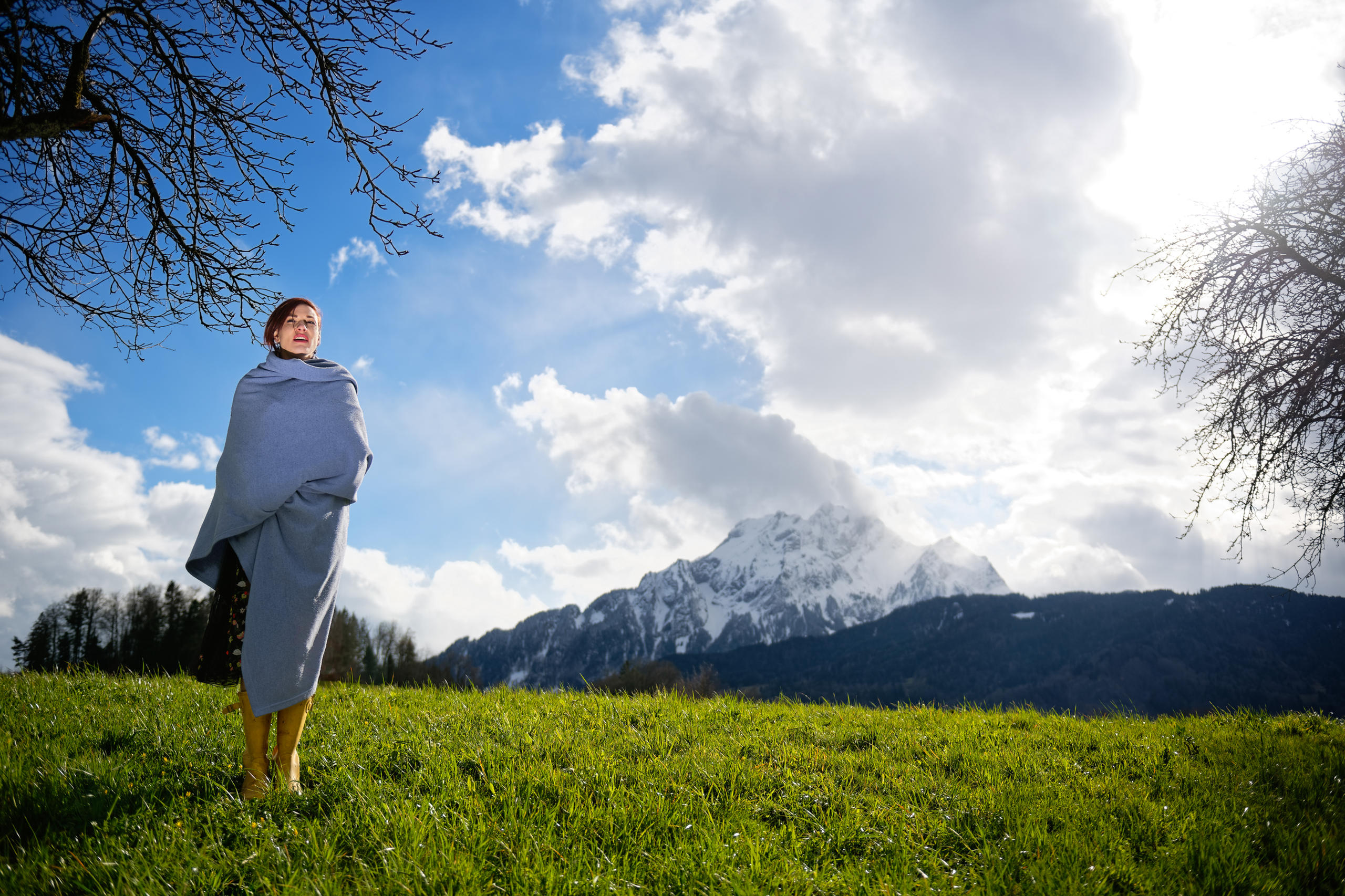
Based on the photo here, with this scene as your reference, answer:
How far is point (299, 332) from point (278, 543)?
1.54 metres

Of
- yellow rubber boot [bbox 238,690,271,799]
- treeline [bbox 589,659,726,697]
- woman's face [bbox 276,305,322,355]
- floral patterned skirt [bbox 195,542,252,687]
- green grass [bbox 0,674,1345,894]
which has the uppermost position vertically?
woman's face [bbox 276,305,322,355]

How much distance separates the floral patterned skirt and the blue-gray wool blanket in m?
0.10

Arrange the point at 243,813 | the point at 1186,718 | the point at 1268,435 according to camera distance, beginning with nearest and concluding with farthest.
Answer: the point at 243,813
the point at 1186,718
the point at 1268,435

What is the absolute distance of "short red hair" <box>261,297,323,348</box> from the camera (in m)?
4.77

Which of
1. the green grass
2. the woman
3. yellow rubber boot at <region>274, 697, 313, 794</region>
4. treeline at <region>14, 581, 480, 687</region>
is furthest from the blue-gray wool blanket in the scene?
treeline at <region>14, 581, 480, 687</region>

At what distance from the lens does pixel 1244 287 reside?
9820 millimetres

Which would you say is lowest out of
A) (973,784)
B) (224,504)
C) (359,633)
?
(359,633)

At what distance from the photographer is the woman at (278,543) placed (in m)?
4.14

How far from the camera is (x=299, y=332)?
477 centimetres

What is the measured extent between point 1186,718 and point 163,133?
1286cm

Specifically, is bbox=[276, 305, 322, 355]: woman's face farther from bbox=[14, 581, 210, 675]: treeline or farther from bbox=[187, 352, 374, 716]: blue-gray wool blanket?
bbox=[14, 581, 210, 675]: treeline

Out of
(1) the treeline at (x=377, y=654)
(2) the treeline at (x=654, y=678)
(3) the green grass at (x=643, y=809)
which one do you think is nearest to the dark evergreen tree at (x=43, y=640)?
(1) the treeline at (x=377, y=654)

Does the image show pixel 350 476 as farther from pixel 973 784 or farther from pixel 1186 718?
pixel 1186 718

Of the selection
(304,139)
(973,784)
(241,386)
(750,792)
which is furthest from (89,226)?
(973,784)
